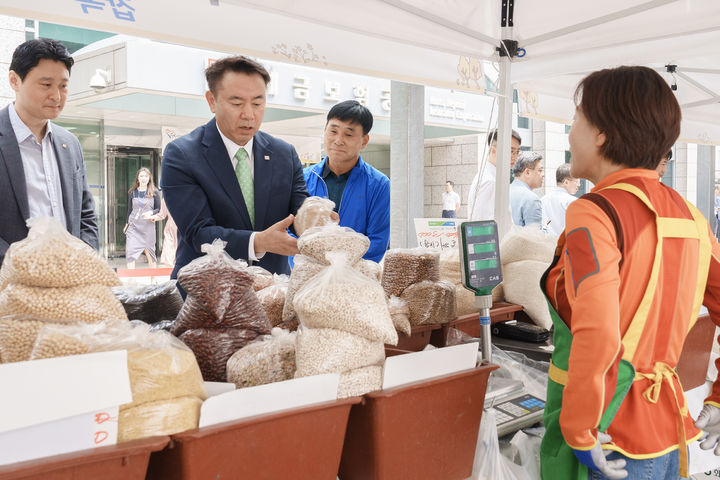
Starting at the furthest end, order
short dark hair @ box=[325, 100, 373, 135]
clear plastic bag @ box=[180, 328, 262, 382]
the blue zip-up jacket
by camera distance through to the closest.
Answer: the blue zip-up jacket < short dark hair @ box=[325, 100, 373, 135] < clear plastic bag @ box=[180, 328, 262, 382]

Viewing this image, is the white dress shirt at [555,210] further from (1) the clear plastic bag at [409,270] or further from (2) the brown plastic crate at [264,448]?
(2) the brown plastic crate at [264,448]

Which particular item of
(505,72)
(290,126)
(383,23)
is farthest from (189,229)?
(290,126)

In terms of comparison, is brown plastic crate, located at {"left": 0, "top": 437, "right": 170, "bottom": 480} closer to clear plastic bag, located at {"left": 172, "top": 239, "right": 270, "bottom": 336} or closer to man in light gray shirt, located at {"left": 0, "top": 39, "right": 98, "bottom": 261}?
clear plastic bag, located at {"left": 172, "top": 239, "right": 270, "bottom": 336}

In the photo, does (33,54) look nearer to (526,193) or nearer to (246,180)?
(246,180)

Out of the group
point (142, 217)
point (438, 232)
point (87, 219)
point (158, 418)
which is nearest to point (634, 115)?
point (158, 418)

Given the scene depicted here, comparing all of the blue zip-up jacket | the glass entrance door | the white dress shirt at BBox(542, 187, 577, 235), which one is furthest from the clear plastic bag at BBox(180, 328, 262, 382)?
the glass entrance door

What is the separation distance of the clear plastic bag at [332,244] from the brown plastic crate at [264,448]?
336mm

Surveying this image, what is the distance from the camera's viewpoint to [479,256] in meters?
1.28

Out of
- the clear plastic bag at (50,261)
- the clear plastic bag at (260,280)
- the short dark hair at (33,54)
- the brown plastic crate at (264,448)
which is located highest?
the short dark hair at (33,54)

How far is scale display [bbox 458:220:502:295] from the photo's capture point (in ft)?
4.11

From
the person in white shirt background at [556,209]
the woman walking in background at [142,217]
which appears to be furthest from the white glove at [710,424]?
the woman walking in background at [142,217]

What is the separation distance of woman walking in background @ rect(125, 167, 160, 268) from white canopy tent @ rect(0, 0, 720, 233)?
6.00 metres

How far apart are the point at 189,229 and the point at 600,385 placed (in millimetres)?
1367

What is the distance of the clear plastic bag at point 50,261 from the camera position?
2.80 ft
